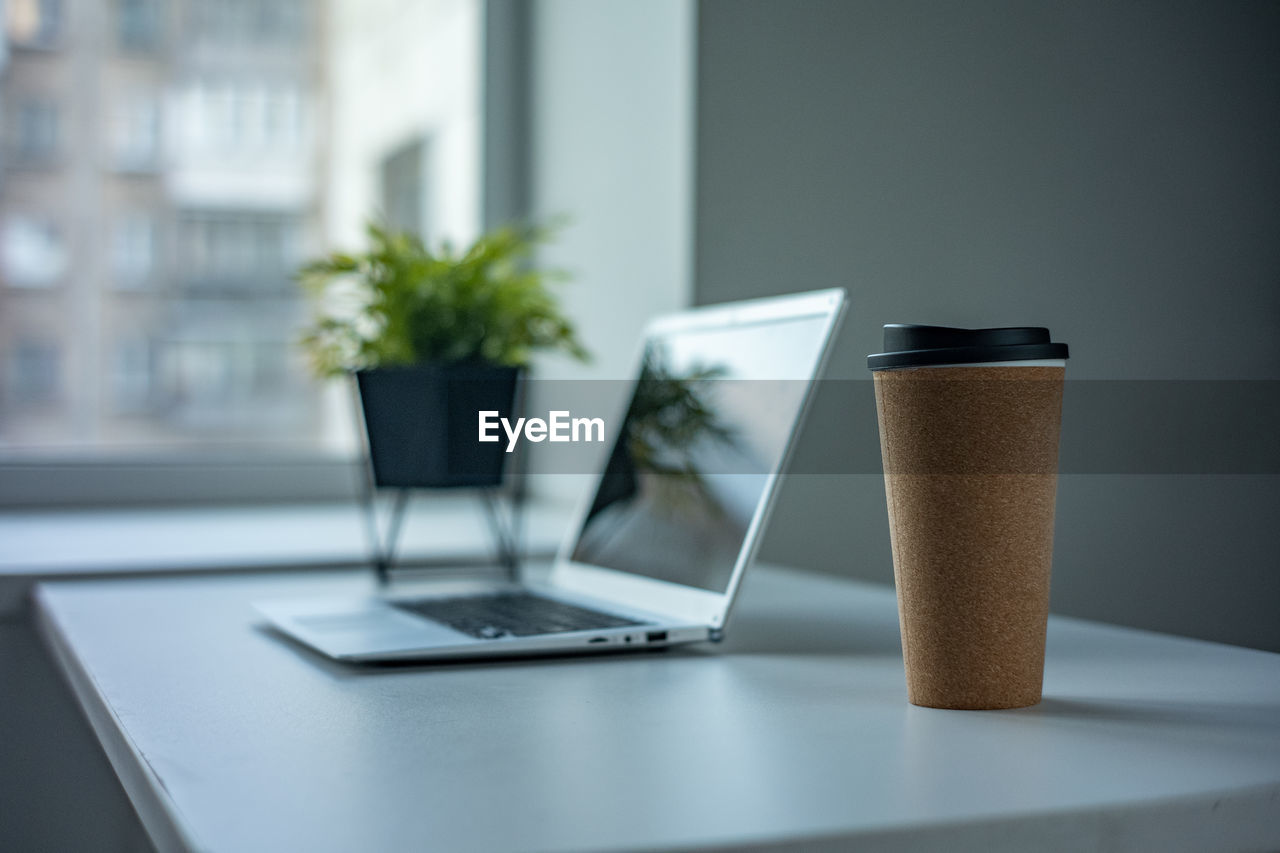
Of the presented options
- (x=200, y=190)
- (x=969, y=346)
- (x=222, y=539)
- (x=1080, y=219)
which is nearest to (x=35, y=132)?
(x=200, y=190)

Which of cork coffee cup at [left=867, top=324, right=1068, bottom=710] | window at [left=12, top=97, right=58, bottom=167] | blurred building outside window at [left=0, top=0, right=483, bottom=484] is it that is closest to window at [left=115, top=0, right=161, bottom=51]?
blurred building outside window at [left=0, top=0, right=483, bottom=484]

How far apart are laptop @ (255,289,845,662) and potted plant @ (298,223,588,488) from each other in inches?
5.4

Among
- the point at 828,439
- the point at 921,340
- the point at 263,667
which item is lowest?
the point at 263,667

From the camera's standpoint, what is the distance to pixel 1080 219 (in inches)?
38.5

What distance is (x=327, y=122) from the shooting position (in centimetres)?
212

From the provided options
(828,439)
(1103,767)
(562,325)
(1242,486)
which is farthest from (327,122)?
(1103,767)

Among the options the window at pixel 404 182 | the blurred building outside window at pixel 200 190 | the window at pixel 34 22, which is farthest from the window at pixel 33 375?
the window at pixel 404 182

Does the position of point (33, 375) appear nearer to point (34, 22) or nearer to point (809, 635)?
point (34, 22)

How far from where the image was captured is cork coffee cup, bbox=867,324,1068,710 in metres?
0.64

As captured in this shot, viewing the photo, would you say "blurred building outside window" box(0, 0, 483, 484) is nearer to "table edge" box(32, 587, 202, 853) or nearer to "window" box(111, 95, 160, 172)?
"window" box(111, 95, 160, 172)

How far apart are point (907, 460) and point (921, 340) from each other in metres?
0.06

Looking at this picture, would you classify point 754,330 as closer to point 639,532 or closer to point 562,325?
point 639,532

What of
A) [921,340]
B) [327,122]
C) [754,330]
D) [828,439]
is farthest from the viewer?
[327,122]

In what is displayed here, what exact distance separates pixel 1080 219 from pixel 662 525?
43 cm
